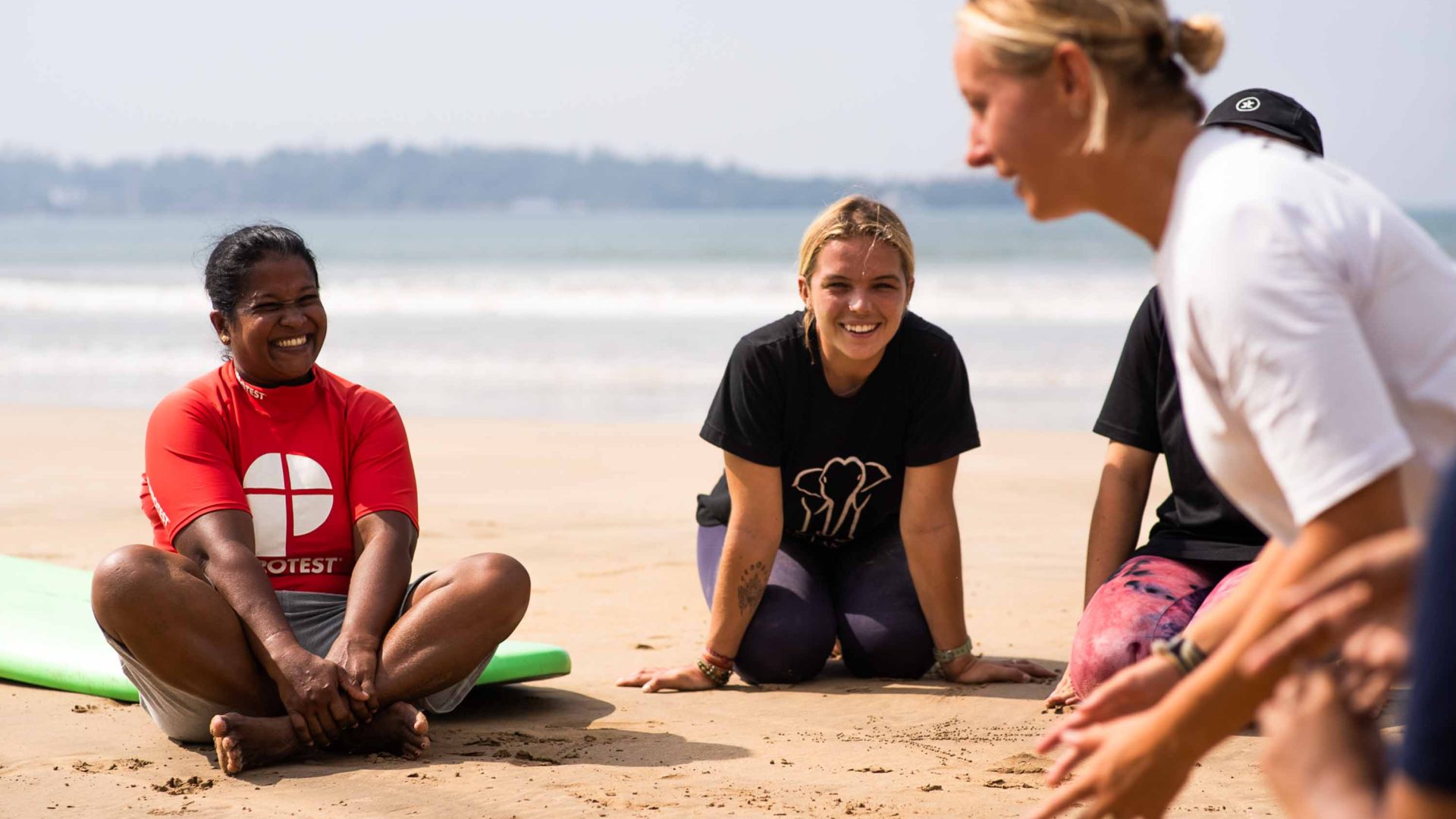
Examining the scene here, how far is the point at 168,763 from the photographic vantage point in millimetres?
3580

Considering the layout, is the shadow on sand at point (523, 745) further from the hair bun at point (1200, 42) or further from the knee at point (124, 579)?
the hair bun at point (1200, 42)

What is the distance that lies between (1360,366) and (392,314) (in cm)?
2013

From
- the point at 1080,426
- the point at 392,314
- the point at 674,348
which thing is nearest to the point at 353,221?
the point at 392,314

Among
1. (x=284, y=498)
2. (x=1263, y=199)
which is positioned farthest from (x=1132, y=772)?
(x=284, y=498)

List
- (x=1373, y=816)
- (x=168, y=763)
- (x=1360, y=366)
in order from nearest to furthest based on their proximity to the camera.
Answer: (x=1373, y=816) < (x=1360, y=366) < (x=168, y=763)

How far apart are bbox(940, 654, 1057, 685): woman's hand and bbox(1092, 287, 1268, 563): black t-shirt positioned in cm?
56

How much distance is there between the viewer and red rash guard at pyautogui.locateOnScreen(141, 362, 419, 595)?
3.71m

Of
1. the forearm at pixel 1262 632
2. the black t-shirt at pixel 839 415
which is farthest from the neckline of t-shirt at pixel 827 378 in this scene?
the forearm at pixel 1262 632

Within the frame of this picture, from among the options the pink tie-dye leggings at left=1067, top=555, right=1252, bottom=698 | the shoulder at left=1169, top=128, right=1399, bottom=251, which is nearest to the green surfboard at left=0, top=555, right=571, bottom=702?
the pink tie-dye leggings at left=1067, top=555, right=1252, bottom=698

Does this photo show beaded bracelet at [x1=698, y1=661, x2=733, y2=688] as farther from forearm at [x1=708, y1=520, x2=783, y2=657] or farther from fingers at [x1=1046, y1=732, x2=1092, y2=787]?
fingers at [x1=1046, y1=732, x2=1092, y2=787]

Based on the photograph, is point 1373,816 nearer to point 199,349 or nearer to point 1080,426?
point 1080,426

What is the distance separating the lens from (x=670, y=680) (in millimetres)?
4430

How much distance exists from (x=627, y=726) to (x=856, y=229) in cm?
156

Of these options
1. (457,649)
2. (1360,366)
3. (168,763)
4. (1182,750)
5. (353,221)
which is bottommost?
(168,763)
